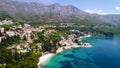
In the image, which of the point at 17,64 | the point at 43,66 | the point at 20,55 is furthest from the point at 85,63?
the point at 17,64

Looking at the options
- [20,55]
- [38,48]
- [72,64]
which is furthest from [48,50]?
[20,55]

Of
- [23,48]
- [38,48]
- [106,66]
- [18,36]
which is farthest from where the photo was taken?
[18,36]

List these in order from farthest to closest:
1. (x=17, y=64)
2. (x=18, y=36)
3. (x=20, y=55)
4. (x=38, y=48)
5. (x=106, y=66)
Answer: (x=18, y=36), (x=38, y=48), (x=106, y=66), (x=20, y=55), (x=17, y=64)

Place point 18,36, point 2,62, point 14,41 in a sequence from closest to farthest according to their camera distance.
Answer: point 2,62 → point 14,41 → point 18,36

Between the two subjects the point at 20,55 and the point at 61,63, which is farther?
the point at 61,63

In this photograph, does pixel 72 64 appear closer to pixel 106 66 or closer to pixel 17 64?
pixel 106 66

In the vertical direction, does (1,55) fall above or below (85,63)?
above

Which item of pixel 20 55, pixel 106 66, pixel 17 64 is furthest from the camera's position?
pixel 106 66

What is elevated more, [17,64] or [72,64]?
[17,64]

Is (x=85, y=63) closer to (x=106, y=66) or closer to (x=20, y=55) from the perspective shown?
(x=106, y=66)
